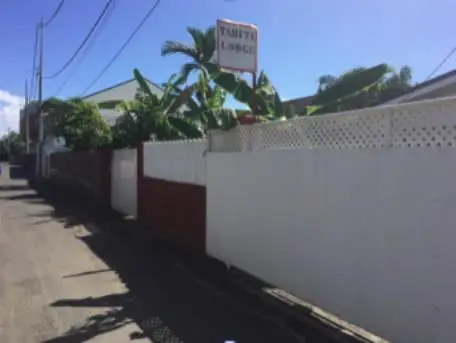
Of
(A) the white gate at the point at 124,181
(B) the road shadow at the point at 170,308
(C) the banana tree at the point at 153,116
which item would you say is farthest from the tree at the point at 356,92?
(A) the white gate at the point at 124,181

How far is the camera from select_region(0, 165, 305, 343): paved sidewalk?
228 inches

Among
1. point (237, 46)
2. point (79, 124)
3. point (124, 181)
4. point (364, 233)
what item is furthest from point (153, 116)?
point (79, 124)

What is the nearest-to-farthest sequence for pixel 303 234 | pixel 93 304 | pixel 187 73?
pixel 303 234 < pixel 93 304 < pixel 187 73

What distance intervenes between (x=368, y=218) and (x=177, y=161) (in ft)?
21.8

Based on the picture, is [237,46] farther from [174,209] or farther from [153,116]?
[153,116]

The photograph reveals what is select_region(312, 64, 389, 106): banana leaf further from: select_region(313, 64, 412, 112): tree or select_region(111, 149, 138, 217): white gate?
select_region(111, 149, 138, 217): white gate

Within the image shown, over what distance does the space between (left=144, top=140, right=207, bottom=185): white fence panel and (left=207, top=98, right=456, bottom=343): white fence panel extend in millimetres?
2549

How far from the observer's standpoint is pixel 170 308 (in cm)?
670

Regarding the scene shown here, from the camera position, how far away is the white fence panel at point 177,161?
1005cm

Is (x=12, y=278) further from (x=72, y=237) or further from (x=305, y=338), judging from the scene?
(x=305, y=338)

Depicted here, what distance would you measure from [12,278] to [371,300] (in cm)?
579

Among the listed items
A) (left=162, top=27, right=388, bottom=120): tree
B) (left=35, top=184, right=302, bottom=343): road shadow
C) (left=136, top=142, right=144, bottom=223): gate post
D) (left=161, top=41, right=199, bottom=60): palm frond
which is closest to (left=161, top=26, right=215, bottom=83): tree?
(left=161, top=41, right=199, bottom=60): palm frond

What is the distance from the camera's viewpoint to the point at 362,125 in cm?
546

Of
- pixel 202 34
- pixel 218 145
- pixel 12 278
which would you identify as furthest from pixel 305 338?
pixel 202 34
